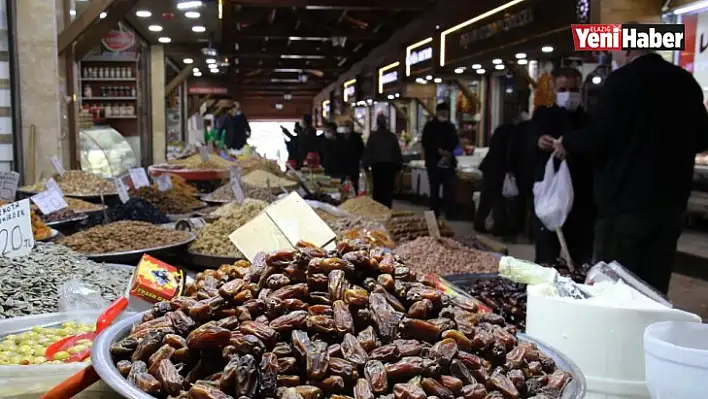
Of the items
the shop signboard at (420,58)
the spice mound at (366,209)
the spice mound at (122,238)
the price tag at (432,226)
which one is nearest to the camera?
the spice mound at (122,238)

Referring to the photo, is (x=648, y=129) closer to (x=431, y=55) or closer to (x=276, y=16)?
(x=431, y=55)

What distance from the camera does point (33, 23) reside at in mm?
5414

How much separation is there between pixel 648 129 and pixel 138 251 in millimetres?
2450

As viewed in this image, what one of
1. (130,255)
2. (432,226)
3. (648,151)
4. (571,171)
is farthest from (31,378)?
(571,171)

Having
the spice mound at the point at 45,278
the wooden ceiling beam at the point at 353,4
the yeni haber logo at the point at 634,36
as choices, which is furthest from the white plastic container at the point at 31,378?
the wooden ceiling beam at the point at 353,4

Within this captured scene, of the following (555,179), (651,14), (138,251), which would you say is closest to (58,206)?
(138,251)

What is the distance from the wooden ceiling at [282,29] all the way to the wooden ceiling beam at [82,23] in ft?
6.57

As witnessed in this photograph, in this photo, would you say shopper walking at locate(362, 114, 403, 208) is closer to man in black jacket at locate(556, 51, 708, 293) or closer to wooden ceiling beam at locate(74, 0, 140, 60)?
wooden ceiling beam at locate(74, 0, 140, 60)

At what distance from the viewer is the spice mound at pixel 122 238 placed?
3031mm

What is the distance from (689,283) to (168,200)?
14.7ft

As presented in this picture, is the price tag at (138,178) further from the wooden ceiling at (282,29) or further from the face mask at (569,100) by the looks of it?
the wooden ceiling at (282,29)

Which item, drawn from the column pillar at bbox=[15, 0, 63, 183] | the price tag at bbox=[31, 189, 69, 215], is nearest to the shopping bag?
the column pillar at bbox=[15, 0, 63, 183]

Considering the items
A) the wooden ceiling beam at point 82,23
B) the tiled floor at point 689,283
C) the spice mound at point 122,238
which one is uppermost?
the wooden ceiling beam at point 82,23

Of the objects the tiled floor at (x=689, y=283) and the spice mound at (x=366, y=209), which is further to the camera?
the tiled floor at (x=689, y=283)
